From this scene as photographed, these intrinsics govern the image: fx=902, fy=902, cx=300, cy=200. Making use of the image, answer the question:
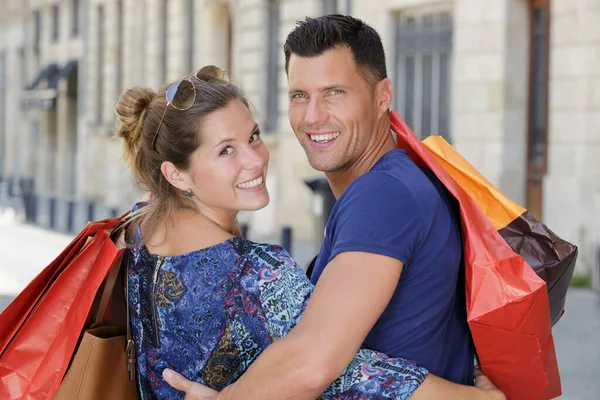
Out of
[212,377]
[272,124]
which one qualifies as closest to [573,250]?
[212,377]

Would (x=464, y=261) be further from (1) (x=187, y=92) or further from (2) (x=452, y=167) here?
(1) (x=187, y=92)

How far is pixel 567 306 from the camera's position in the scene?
8.93 meters

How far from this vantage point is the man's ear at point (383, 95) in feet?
8.70

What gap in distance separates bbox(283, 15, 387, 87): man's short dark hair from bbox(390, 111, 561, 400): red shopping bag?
37 centimetres

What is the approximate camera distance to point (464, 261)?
2299 mm

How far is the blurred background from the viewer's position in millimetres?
10258

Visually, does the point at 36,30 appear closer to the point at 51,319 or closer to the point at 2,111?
the point at 2,111

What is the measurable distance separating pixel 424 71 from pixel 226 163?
11.4 m

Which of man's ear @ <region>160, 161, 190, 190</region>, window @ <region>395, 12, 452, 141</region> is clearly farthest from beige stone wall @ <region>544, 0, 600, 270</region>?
man's ear @ <region>160, 161, 190, 190</region>

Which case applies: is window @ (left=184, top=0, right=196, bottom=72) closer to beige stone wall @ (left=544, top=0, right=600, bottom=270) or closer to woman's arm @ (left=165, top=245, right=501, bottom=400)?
beige stone wall @ (left=544, top=0, right=600, bottom=270)

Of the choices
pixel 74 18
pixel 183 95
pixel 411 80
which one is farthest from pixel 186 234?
pixel 74 18

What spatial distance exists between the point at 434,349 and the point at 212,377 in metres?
0.57

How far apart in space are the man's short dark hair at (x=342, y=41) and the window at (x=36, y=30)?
30757 mm

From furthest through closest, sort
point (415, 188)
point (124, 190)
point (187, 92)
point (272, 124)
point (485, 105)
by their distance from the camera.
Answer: point (124, 190) → point (272, 124) → point (485, 105) → point (187, 92) → point (415, 188)
